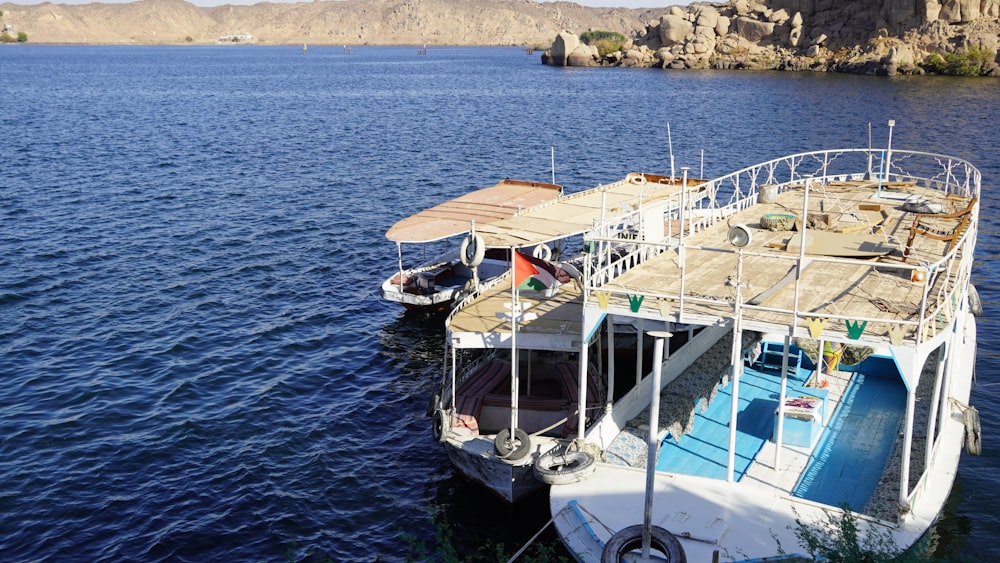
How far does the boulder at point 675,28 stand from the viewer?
19362 centimetres

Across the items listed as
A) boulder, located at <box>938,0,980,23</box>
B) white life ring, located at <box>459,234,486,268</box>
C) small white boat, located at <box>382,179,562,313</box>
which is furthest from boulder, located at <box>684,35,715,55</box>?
white life ring, located at <box>459,234,486,268</box>

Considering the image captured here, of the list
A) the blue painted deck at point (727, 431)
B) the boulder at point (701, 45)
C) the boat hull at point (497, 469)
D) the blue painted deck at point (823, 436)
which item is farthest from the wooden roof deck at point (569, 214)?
the boulder at point (701, 45)

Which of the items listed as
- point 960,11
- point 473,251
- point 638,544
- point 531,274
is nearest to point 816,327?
point 638,544

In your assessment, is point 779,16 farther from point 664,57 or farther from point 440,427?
point 440,427

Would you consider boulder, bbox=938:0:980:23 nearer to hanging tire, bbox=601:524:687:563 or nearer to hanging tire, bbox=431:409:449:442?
hanging tire, bbox=431:409:449:442

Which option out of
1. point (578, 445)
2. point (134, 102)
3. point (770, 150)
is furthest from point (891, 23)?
point (578, 445)

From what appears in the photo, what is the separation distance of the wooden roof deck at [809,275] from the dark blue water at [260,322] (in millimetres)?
7225

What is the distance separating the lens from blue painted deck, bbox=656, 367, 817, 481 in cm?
2347

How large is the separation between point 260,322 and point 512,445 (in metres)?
21.2

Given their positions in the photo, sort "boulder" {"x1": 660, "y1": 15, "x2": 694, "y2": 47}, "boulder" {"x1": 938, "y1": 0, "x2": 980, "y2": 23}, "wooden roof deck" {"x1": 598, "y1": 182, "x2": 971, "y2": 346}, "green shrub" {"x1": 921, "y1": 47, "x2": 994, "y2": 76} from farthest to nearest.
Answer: "boulder" {"x1": 660, "y1": 15, "x2": 694, "y2": 47}
"boulder" {"x1": 938, "y1": 0, "x2": 980, "y2": 23}
"green shrub" {"x1": 921, "y1": 47, "x2": 994, "y2": 76}
"wooden roof deck" {"x1": 598, "y1": 182, "x2": 971, "y2": 346}

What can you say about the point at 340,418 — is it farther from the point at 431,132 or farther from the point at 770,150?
the point at 431,132

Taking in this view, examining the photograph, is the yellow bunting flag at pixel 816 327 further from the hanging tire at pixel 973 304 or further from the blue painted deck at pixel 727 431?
the hanging tire at pixel 973 304

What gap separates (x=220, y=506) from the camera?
87.1 ft

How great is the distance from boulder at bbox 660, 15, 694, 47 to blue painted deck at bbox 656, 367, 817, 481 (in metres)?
177
